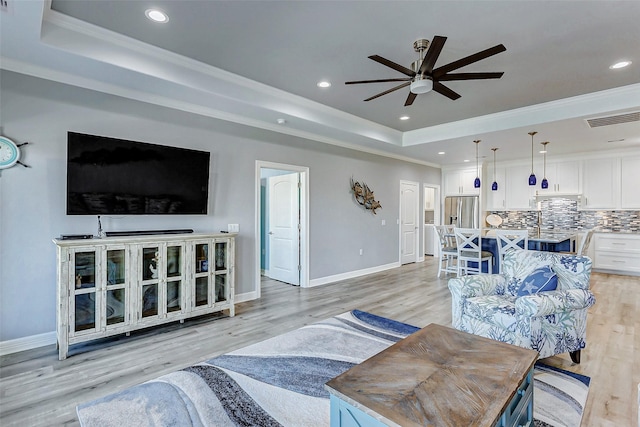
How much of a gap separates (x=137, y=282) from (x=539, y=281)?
379 cm

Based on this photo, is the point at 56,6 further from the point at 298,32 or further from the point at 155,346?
the point at 155,346

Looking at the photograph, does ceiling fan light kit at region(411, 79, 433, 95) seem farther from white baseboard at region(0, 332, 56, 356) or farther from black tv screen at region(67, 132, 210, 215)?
white baseboard at region(0, 332, 56, 356)

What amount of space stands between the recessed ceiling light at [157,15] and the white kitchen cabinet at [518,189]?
26.1 feet

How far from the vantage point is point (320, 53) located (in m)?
3.07

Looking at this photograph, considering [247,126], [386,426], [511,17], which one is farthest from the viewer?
[247,126]

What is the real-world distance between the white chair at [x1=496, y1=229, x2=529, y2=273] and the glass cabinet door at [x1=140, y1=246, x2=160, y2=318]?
4.67 metres

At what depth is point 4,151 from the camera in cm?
276

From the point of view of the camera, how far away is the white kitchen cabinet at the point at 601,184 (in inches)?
255

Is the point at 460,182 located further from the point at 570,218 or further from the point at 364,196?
the point at 364,196

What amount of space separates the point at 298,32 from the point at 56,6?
6.08 ft

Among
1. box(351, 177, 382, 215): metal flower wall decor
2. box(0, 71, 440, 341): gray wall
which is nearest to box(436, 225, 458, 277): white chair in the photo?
box(351, 177, 382, 215): metal flower wall decor

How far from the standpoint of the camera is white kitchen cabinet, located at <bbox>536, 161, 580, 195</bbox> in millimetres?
6895

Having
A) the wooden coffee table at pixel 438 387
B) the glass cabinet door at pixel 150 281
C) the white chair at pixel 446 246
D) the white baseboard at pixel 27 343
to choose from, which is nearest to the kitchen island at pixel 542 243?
the white chair at pixel 446 246

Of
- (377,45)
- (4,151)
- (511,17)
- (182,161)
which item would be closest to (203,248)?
(182,161)
